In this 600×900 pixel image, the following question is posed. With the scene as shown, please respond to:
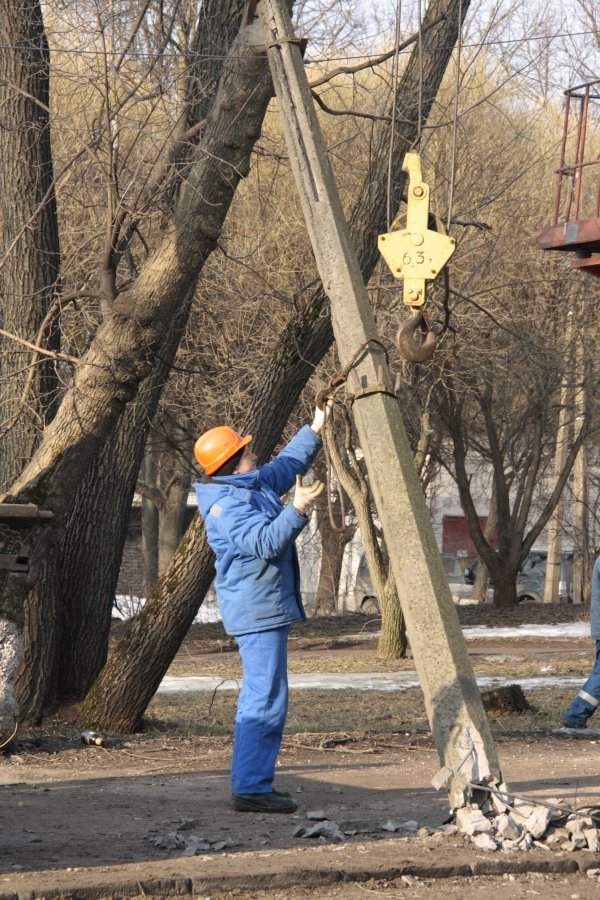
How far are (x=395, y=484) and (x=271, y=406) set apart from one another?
4303 mm

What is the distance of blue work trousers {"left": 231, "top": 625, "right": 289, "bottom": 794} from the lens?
612cm

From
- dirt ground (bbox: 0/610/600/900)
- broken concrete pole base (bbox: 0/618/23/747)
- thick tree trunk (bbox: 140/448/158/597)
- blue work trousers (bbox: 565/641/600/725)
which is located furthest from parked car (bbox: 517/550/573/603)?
broken concrete pole base (bbox: 0/618/23/747)

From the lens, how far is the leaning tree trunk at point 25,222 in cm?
932

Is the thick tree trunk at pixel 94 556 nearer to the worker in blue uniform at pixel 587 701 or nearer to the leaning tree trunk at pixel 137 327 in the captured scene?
the leaning tree trunk at pixel 137 327

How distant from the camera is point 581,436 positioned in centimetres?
2516

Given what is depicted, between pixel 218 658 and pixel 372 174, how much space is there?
12.2 m

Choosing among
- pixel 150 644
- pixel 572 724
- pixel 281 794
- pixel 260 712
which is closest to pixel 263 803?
pixel 281 794

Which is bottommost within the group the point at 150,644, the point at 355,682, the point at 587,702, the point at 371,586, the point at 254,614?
the point at 355,682

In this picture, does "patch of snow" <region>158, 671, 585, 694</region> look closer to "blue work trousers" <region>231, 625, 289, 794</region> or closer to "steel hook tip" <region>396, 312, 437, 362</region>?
"blue work trousers" <region>231, 625, 289, 794</region>

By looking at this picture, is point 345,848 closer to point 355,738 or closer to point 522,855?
point 522,855

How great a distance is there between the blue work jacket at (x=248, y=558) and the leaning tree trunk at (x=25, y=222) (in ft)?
11.0

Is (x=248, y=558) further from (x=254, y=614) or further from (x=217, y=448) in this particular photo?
(x=217, y=448)

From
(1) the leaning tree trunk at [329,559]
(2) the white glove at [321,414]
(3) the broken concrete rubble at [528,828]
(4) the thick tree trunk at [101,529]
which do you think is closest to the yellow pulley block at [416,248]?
(2) the white glove at [321,414]

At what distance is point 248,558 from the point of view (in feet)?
20.2
